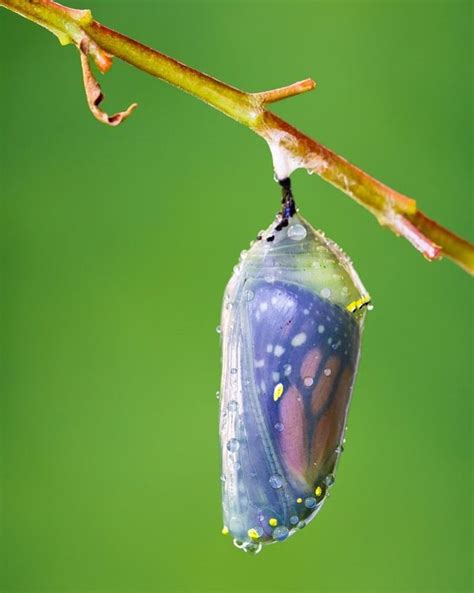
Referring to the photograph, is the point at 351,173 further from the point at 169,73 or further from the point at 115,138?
the point at 115,138

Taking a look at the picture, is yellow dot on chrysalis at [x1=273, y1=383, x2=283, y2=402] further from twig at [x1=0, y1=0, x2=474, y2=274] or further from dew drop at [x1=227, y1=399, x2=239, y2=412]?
twig at [x1=0, y1=0, x2=474, y2=274]

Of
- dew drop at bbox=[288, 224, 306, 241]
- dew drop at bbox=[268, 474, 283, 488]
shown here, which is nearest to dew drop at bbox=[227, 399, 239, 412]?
dew drop at bbox=[268, 474, 283, 488]

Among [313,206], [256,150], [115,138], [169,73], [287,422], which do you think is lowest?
[287,422]

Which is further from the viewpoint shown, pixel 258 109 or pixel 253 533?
pixel 253 533

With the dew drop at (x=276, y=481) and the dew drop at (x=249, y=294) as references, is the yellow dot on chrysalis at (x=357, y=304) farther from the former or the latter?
the dew drop at (x=276, y=481)

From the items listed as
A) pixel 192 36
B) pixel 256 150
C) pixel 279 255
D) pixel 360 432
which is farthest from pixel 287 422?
pixel 192 36

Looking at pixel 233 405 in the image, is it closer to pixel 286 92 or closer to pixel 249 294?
pixel 249 294

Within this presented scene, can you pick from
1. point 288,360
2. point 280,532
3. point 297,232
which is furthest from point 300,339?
point 280,532

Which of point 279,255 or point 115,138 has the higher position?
point 115,138
